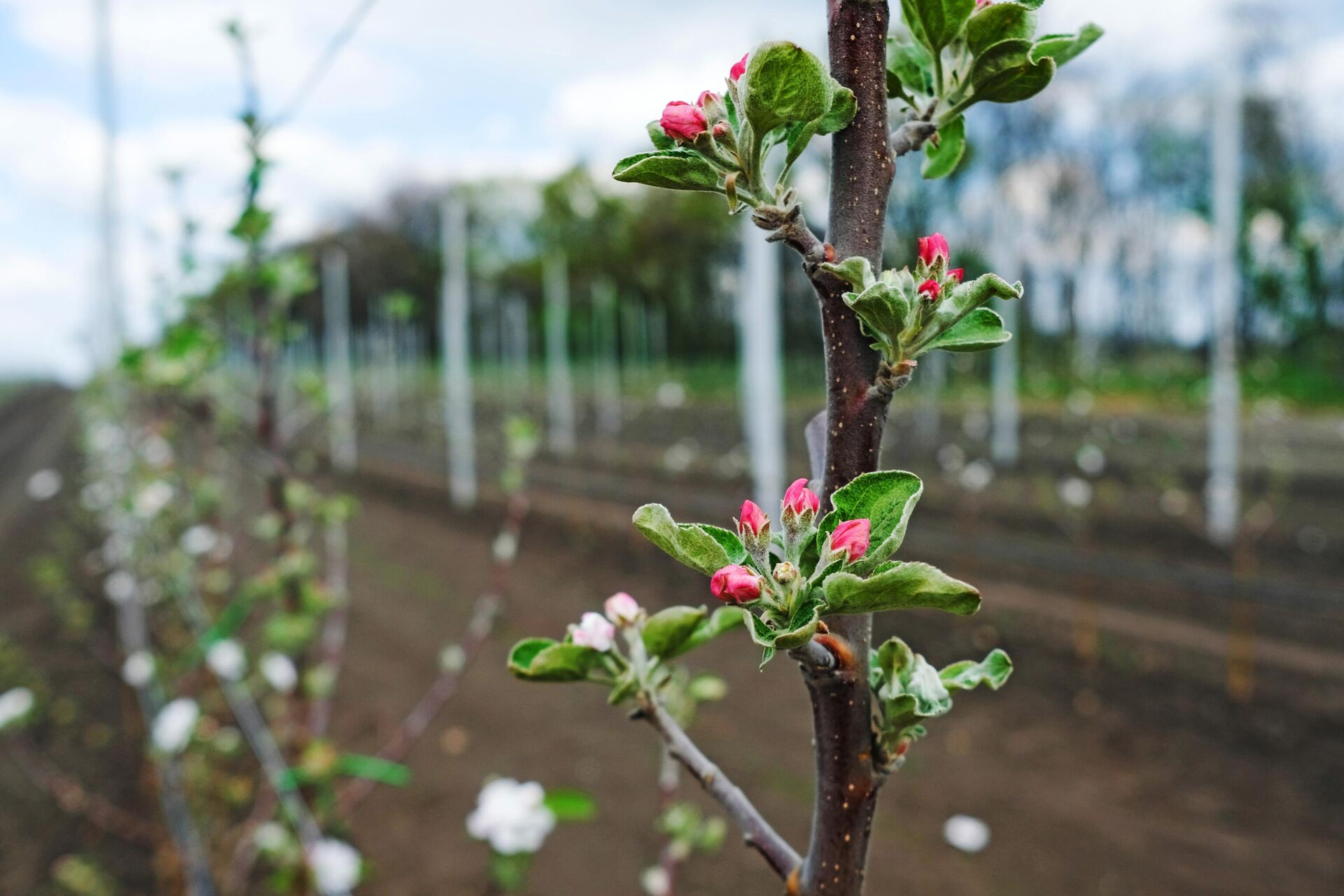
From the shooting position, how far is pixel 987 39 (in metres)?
0.41

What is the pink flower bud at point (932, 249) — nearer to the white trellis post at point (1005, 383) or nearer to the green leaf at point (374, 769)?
the green leaf at point (374, 769)

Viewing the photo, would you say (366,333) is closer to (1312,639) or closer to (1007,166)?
(1007,166)

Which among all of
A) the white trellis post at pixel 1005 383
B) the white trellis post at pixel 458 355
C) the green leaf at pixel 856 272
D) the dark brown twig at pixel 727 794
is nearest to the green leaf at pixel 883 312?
the green leaf at pixel 856 272

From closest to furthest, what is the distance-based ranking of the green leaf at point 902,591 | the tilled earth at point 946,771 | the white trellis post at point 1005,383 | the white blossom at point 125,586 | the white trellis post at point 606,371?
the green leaf at point 902,591
the tilled earth at point 946,771
the white blossom at point 125,586
the white trellis post at point 1005,383
the white trellis post at point 606,371

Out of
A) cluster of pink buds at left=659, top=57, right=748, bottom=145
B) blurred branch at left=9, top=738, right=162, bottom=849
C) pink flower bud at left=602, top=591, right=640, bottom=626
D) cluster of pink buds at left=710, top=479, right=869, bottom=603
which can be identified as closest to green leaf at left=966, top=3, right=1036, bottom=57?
cluster of pink buds at left=659, top=57, right=748, bottom=145

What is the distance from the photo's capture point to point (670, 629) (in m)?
0.47

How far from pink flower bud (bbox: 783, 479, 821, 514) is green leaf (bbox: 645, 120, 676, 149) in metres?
0.15

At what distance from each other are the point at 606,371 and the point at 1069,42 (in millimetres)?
14617

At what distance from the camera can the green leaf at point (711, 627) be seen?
492 mm

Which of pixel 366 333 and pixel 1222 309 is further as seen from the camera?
pixel 366 333

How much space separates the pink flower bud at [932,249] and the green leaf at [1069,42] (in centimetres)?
14

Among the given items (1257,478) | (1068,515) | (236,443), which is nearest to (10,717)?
→ (236,443)

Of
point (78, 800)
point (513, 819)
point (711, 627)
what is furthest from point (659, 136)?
point (78, 800)

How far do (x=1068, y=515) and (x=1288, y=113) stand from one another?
7.37 m
